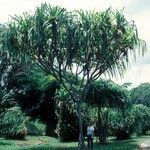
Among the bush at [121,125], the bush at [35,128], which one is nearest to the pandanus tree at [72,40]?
the bush at [121,125]

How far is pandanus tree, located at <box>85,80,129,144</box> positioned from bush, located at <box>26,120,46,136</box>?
1563 cm

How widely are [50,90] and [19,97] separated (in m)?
4.19

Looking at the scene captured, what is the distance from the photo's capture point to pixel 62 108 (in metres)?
39.3

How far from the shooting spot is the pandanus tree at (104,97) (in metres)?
33.6

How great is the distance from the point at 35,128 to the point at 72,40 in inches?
1093

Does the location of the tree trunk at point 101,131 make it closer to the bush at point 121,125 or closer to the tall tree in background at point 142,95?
the bush at point 121,125

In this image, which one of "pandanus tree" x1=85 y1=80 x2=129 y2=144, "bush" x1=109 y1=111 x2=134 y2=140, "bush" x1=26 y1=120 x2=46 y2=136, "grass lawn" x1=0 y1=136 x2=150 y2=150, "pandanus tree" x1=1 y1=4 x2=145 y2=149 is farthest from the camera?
"bush" x1=26 y1=120 x2=46 y2=136

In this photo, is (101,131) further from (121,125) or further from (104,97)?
(121,125)

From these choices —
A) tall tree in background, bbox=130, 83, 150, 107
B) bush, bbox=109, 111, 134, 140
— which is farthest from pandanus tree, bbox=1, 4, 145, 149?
tall tree in background, bbox=130, 83, 150, 107

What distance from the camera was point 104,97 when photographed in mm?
33750

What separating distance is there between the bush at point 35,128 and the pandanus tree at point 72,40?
23.1m

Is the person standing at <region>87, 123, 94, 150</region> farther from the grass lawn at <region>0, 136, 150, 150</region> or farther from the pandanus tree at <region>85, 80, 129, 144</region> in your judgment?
the pandanus tree at <region>85, 80, 129, 144</region>

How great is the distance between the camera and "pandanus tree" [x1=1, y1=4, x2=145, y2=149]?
25344mm

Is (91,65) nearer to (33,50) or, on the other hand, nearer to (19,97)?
(33,50)
